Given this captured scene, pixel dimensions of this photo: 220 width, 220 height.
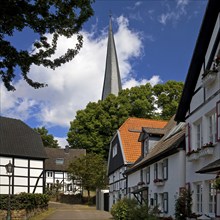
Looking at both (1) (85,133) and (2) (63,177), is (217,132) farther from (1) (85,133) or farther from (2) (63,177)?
(2) (63,177)

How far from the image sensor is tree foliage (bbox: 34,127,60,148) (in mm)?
76312

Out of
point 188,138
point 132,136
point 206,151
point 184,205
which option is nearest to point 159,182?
point 184,205

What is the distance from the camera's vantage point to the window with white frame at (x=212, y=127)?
14.2 m

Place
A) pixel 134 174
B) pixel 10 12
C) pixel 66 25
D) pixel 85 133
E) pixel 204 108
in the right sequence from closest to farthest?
1. pixel 10 12
2. pixel 66 25
3. pixel 204 108
4. pixel 134 174
5. pixel 85 133

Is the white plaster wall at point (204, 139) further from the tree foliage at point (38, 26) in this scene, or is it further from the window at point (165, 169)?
the tree foliage at point (38, 26)

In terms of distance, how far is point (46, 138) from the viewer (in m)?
76.8

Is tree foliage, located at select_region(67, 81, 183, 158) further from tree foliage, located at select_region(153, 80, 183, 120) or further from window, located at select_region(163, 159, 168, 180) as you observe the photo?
window, located at select_region(163, 159, 168, 180)

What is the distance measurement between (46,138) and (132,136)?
45.2m

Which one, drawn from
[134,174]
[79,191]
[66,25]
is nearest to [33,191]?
[134,174]

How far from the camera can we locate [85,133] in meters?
56.4

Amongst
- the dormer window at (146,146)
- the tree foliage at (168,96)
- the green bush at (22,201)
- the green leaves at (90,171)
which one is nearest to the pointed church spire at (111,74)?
the tree foliage at (168,96)

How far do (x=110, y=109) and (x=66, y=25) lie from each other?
48.7m

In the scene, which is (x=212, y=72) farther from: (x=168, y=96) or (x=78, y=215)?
(x=168, y=96)

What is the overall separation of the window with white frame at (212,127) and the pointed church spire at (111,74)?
168ft
